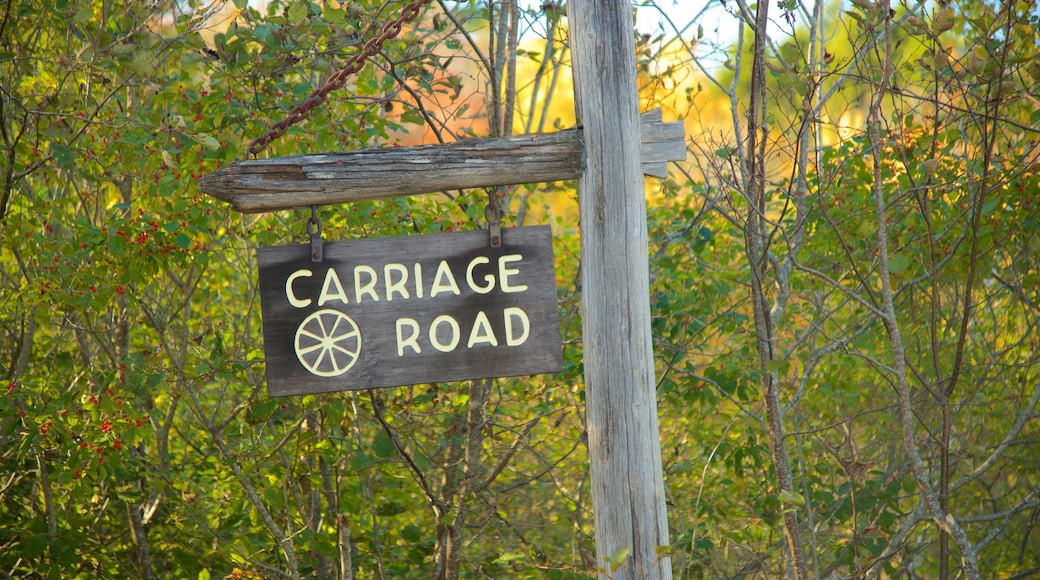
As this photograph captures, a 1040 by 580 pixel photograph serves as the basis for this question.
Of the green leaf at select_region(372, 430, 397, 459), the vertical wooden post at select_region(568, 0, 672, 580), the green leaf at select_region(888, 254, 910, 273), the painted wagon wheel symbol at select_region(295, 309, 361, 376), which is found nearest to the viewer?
the painted wagon wheel symbol at select_region(295, 309, 361, 376)

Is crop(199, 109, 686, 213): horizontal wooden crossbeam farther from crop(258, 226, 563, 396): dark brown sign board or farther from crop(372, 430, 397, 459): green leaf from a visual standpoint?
crop(372, 430, 397, 459): green leaf

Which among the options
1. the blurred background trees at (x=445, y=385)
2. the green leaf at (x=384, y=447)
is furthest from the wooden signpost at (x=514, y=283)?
the green leaf at (x=384, y=447)

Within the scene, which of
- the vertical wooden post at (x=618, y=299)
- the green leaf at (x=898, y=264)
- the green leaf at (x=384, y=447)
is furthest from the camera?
the green leaf at (x=384, y=447)

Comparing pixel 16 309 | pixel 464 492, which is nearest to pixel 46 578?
pixel 16 309

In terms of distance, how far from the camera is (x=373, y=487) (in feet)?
14.1

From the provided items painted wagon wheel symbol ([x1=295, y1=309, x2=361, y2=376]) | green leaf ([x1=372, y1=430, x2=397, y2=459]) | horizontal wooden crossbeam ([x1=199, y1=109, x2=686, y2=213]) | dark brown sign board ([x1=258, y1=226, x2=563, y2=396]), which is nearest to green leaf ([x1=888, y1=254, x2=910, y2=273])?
horizontal wooden crossbeam ([x1=199, y1=109, x2=686, y2=213])

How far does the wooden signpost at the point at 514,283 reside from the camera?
6.88ft

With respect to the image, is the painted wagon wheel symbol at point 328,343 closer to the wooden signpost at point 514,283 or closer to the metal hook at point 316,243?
the wooden signpost at point 514,283

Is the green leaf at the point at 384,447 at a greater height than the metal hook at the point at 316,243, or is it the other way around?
the metal hook at the point at 316,243

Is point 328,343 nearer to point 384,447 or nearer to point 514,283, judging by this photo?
point 514,283

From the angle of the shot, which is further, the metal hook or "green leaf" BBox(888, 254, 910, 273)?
"green leaf" BBox(888, 254, 910, 273)

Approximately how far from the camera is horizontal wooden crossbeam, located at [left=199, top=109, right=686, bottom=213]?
7.04 feet

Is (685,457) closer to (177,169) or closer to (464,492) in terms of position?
(464,492)

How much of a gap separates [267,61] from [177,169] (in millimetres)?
542
